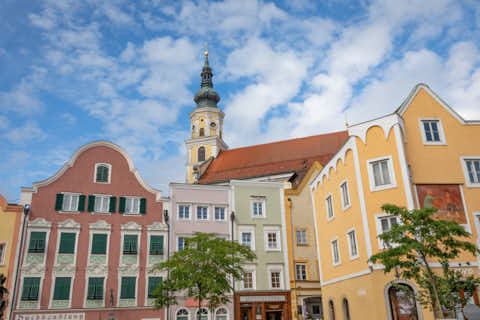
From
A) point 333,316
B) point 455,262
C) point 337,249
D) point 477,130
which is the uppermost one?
point 477,130

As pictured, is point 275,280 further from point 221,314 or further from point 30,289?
point 30,289

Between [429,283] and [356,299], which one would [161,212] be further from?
[429,283]

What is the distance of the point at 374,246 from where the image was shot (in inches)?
894

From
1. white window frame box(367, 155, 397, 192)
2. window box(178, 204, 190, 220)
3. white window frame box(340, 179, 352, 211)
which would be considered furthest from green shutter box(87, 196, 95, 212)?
white window frame box(367, 155, 397, 192)

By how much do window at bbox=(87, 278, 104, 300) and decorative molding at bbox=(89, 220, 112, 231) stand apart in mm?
3964

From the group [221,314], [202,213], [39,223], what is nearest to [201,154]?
[202,213]

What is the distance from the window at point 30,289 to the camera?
3109 cm

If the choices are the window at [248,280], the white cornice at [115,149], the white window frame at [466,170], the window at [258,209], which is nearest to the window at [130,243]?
the white cornice at [115,149]

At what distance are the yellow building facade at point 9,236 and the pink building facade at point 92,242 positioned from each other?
2.18 feet

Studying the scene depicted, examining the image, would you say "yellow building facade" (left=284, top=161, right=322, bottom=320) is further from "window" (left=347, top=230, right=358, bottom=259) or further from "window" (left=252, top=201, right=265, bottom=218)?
"window" (left=347, top=230, right=358, bottom=259)

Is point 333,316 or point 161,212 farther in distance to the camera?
point 161,212

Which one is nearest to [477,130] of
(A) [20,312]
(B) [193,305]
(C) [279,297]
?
(C) [279,297]

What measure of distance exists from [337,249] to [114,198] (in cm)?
1863

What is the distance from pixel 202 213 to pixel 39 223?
1312 centimetres
